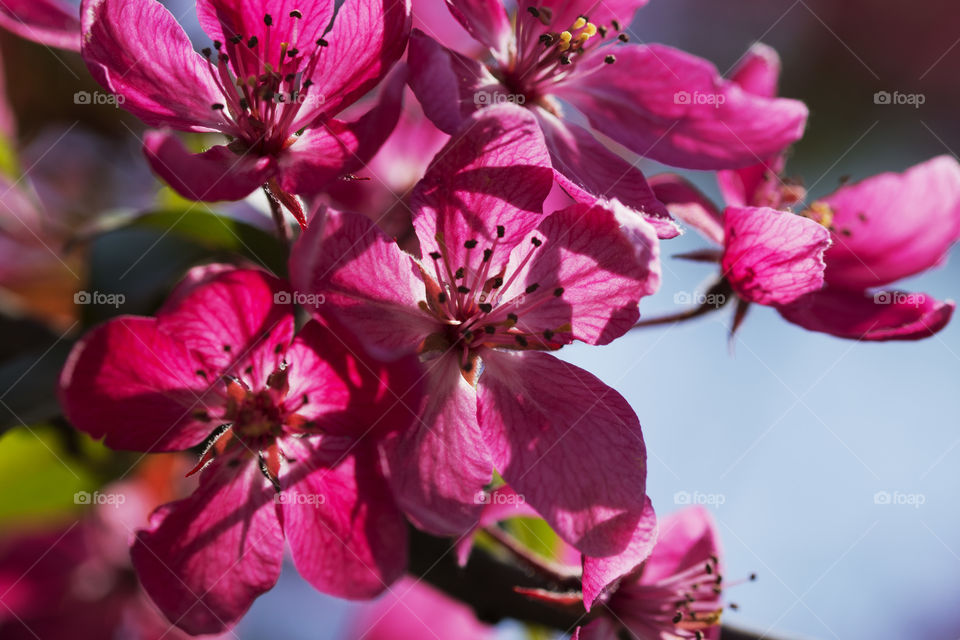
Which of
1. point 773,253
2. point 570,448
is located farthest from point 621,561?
point 773,253

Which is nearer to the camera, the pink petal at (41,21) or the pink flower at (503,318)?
the pink flower at (503,318)

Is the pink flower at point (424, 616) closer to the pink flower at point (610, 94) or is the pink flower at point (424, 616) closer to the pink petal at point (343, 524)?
the pink petal at point (343, 524)

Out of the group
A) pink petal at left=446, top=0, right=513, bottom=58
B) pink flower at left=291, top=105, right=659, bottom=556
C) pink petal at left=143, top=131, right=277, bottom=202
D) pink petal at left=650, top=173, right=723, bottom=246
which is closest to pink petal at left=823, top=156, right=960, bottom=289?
pink petal at left=650, top=173, right=723, bottom=246

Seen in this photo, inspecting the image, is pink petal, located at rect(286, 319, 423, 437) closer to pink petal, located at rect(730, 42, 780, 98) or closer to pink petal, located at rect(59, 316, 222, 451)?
pink petal, located at rect(59, 316, 222, 451)

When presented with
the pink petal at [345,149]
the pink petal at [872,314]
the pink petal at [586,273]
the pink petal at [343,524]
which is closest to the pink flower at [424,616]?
the pink petal at [343,524]

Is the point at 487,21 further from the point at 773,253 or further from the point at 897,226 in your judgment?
the point at 897,226

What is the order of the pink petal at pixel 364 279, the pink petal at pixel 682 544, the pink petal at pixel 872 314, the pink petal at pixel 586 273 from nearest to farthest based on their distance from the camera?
the pink petal at pixel 364 279 < the pink petal at pixel 586 273 < the pink petal at pixel 872 314 < the pink petal at pixel 682 544

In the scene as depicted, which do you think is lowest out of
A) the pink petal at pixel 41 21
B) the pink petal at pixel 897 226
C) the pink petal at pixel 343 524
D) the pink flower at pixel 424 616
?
the pink flower at pixel 424 616
